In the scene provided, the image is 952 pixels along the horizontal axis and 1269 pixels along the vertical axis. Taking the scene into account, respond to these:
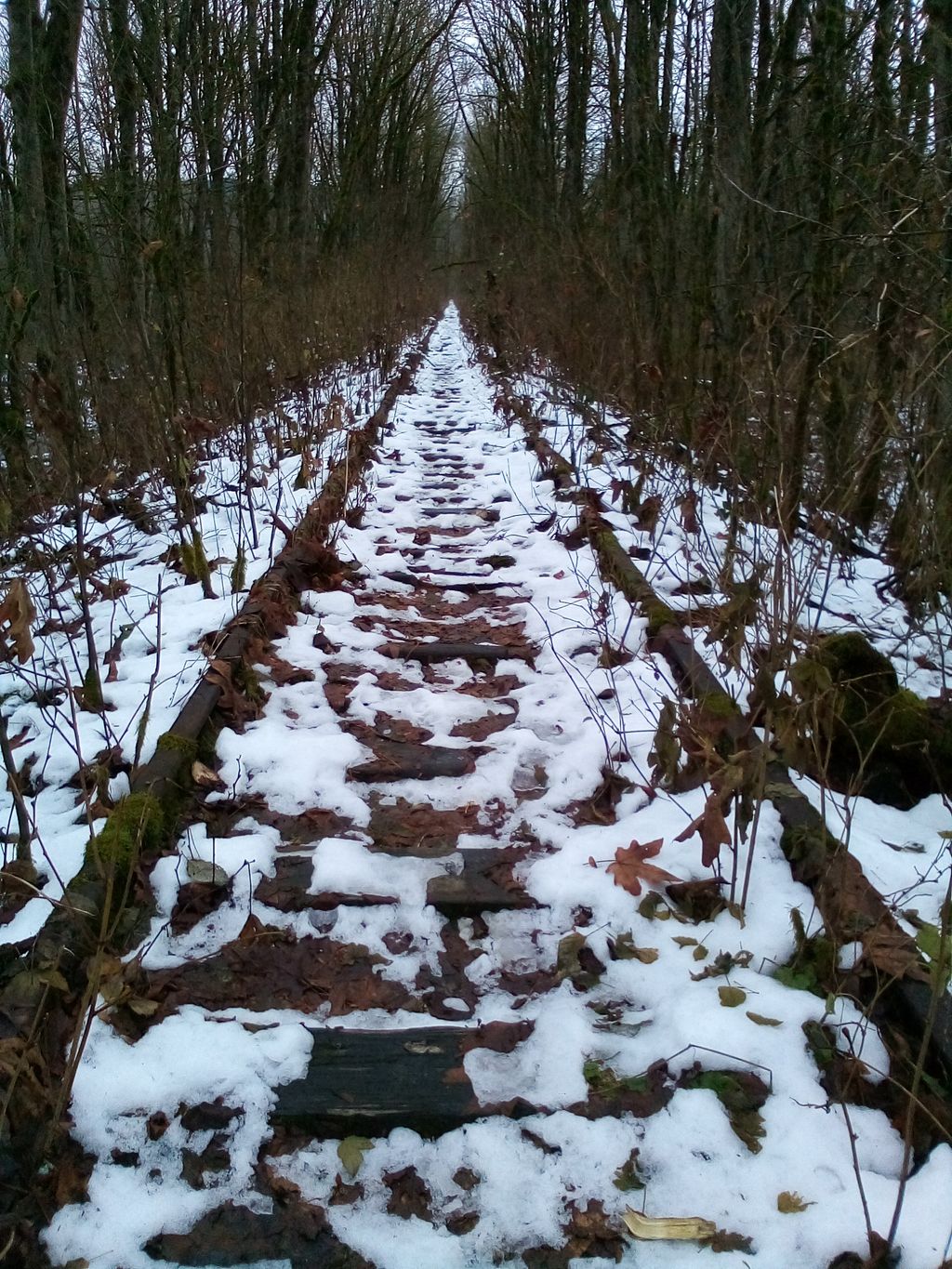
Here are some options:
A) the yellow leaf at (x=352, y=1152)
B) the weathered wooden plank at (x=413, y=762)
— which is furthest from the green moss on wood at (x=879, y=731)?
the yellow leaf at (x=352, y=1152)

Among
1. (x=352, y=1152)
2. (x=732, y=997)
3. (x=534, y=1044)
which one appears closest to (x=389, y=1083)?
(x=352, y=1152)

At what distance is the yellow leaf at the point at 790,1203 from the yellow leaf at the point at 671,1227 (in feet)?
0.47

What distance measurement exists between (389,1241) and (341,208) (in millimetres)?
14649

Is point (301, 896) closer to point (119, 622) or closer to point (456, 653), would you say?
point (456, 653)

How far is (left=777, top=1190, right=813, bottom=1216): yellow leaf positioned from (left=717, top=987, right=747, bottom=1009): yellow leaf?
496 millimetres

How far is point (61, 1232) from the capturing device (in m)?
1.84

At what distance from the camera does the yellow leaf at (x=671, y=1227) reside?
1.84 metres

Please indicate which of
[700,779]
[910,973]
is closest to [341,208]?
[700,779]

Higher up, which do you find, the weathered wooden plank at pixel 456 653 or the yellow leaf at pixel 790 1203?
the weathered wooden plank at pixel 456 653

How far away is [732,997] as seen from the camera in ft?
7.76

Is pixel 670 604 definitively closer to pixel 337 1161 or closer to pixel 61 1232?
pixel 337 1161

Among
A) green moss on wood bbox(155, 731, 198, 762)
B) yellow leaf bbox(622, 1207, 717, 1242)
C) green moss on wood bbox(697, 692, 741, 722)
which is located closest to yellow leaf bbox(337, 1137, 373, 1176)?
yellow leaf bbox(622, 1207, 717, 1242)

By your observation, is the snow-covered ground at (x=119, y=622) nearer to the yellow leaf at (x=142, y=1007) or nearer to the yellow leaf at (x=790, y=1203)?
the yellow leaf at (x=142, y=1007)

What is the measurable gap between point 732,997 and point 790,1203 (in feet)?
1.76
